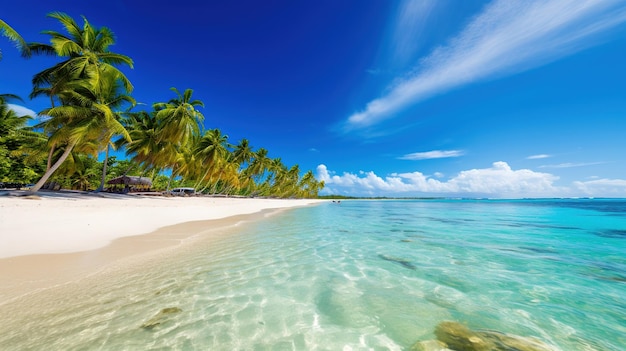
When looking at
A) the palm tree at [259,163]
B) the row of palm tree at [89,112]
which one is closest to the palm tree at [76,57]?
the row of palm tree at [89,112]

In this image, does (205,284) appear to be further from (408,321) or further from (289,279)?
(408,321)

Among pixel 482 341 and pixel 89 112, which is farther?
pixel 89 112

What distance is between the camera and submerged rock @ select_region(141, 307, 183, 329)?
315cm

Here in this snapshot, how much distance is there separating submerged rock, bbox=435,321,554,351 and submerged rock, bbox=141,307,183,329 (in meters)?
3.73

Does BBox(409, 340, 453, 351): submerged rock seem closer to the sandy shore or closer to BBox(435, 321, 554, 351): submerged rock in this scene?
BBox(435, 321, 554, 351): submerged rock

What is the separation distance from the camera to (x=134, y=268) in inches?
215

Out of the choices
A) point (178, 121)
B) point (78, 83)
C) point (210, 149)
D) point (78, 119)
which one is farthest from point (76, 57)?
point (210, 149)

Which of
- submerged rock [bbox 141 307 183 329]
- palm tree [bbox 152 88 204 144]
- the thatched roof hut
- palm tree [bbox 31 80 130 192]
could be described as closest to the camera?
submerged rock [bbox 141 307 183 329]

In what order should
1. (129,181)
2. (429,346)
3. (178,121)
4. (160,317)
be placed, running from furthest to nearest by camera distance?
(129,181) < (178,121) < (160,317) < (429,346)

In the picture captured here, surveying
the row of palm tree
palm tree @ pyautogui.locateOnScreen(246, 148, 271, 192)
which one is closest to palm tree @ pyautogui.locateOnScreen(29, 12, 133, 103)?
the row of palm tree

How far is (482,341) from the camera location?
116 inches

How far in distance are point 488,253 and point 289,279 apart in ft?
22.3

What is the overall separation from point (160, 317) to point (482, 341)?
14.2 feet

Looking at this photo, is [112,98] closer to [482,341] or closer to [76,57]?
[76,57]
